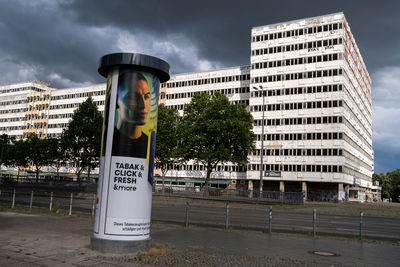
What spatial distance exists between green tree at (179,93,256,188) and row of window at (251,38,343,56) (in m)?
28.6

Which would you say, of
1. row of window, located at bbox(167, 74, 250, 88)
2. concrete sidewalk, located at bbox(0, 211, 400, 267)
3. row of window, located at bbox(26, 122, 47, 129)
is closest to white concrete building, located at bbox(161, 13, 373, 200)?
row of window, located at bbox(167, 74, 250, 88)

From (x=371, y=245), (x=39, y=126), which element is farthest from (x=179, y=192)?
(x=39, y=126)

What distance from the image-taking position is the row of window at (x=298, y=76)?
217ft

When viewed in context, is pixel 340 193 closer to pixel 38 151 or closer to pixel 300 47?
pixel 300 47

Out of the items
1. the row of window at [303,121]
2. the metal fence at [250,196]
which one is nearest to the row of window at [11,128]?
the row of window at [303,121]

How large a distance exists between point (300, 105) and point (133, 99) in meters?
62.8

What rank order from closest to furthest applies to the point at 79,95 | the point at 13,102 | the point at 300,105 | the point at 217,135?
the point at 217,135 < the point at 300,105 < the point at 79,95 < the point at 13,102

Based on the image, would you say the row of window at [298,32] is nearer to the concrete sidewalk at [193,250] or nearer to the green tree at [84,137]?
the green tree at [84,137]

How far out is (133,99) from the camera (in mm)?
8992

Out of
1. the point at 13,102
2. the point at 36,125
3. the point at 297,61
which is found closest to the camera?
the point at 297,61

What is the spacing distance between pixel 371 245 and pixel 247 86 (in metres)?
68.4

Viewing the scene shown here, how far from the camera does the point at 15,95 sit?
120m

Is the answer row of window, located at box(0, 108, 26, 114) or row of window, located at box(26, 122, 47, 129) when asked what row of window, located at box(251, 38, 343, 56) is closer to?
row of window, located at box(26, 122, 47, 129)

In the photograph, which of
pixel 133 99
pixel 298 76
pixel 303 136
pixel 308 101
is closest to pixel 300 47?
pixel 298 76
